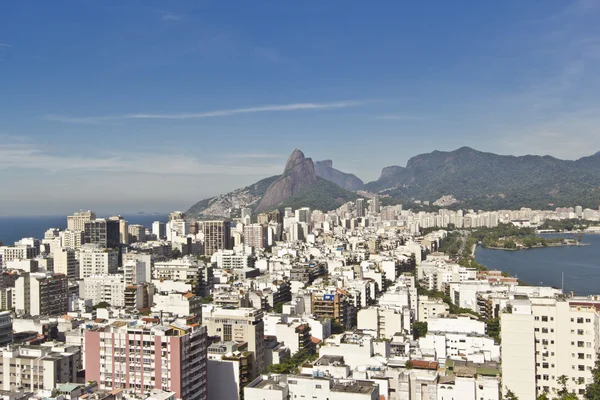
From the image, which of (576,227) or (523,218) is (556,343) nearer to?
(576,227)

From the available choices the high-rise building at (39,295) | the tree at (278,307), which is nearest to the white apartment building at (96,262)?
the high-rise building at (39,295)

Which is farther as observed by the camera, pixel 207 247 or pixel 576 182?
pixel 576 182

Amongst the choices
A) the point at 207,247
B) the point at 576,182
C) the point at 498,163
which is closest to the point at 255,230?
the point at 207,247

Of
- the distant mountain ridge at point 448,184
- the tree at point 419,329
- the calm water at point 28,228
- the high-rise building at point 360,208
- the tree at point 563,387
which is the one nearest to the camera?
the tree at point 563,387

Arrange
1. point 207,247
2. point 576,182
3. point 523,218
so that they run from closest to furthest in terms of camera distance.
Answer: point 207,247 → point 523,218 → point 576,182

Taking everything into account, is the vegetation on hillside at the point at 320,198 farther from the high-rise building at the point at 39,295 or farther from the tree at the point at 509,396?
the tree at the point at 509,396

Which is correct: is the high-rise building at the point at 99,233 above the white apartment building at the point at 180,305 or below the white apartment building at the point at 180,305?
above

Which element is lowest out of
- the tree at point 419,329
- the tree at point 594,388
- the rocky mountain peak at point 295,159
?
the tree at point 419,329
